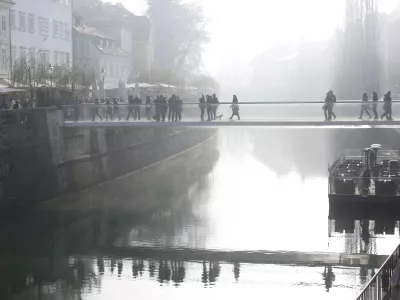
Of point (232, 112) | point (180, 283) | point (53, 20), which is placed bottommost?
point (180, 283)

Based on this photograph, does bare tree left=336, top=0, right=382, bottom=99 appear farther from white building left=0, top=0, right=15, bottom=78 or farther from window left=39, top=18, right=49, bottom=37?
white building left=0, top=0, right=15, bottom=78

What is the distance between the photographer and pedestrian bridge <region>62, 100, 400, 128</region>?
30.4m

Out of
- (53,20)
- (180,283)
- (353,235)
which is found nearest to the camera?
(180,283)

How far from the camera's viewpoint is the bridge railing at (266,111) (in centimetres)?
3048

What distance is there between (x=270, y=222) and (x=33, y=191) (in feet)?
33.3

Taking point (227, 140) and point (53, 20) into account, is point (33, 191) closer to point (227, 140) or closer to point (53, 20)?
point (53, 20)

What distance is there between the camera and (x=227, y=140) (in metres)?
75.6

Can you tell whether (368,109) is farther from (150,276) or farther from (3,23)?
(3,23)

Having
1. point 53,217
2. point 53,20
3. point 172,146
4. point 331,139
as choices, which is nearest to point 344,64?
point 331,139

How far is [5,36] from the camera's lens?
45.9 metres

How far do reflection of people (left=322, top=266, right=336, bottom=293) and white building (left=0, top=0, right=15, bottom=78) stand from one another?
2766 centimetres

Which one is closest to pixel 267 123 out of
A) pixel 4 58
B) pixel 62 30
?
pixel 4 58

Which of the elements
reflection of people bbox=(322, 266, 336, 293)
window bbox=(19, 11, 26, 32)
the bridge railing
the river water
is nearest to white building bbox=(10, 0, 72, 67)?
window bbox=(19, 11, 26, 32)

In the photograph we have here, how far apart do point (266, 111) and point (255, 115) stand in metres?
0.48
